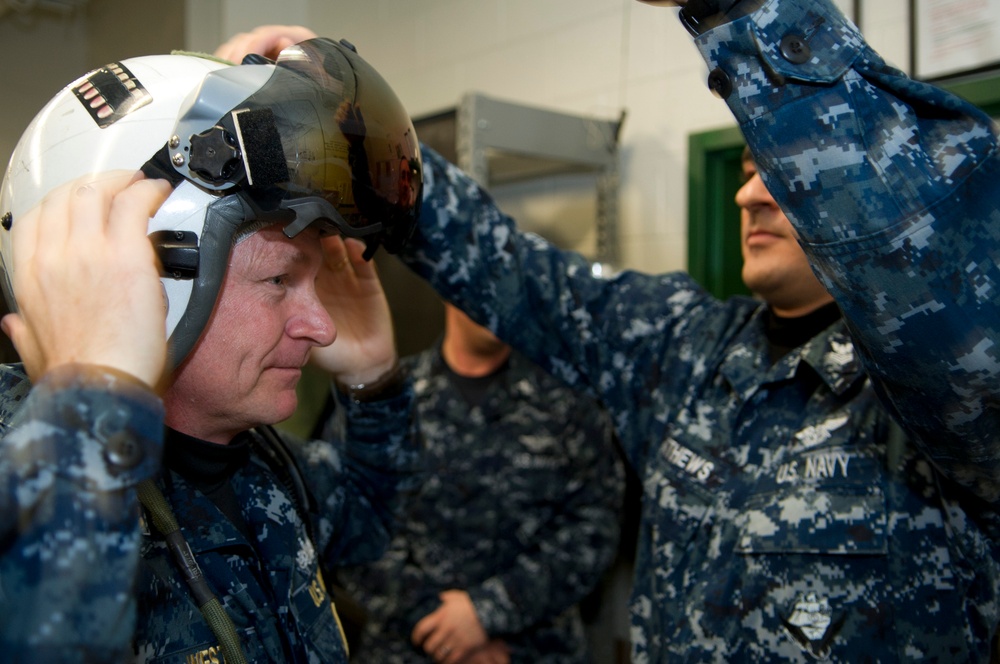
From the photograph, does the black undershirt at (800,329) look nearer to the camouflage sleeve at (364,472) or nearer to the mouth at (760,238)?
the mouth at (760,238)

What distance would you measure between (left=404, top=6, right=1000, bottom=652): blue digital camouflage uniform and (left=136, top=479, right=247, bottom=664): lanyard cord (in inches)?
24.4

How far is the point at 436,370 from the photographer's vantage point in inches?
92.0

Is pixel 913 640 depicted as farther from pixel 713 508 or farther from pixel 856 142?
pixel 856 142

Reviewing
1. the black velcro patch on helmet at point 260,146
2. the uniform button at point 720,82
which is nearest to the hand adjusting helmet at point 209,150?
the black velcro patch on helmet at point 260,146

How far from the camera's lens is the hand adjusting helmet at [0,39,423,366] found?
0.77m

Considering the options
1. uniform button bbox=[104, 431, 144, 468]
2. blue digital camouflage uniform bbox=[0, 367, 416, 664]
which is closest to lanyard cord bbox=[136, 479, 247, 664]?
blue digital camouflage uniform bbox=[0, 367, 416, 664]

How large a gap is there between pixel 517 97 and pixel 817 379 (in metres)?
2.06

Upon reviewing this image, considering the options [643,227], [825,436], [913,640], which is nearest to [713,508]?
[825,436]

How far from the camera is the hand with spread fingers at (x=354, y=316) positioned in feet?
3.92

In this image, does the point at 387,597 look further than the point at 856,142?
Yes

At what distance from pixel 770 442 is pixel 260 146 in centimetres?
89

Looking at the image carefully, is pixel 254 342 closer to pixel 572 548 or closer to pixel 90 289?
pixel 90 289

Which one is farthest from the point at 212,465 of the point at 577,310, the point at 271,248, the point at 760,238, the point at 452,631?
the point at 452,631

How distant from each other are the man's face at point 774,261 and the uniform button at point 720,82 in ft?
1.76
